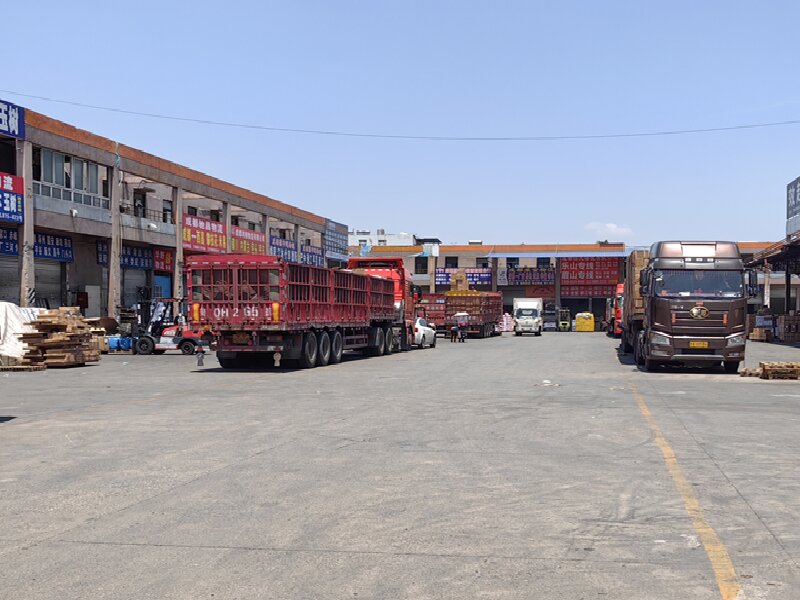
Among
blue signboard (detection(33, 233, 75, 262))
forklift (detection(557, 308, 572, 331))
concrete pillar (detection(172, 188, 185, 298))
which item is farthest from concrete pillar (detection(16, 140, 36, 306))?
forklift (detection(557, 308, 572, 331))

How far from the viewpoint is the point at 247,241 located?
54.1m

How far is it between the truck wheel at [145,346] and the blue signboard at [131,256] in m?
9.09

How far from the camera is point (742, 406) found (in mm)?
14297

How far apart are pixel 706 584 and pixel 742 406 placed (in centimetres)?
1042

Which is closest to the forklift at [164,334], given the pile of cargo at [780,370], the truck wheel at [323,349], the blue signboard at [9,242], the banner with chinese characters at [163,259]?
the blue signboard at [9,242]

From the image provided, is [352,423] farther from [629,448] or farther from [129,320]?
[129,320]

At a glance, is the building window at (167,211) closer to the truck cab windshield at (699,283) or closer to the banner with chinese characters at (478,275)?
the truck cab windshield at (699,283)

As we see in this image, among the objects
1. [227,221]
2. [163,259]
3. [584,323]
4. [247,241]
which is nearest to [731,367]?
[163,259]

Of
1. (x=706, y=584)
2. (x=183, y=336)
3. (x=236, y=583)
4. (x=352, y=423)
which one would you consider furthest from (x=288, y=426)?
(x=183, y=336)

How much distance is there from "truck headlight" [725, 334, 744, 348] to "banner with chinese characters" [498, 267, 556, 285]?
64.5 meters

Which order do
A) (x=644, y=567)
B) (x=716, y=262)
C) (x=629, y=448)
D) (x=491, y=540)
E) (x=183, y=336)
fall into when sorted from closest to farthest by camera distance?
(x=644, y=567), (x=491, y=540), (x=629, y=448), (x=716, y=262), (x=183, y=336)

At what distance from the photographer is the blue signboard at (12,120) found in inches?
1226

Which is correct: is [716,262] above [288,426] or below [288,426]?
above

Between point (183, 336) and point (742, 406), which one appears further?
point (183, 336)
